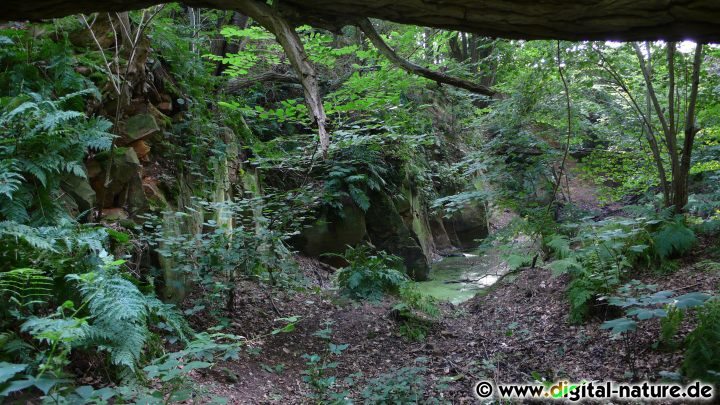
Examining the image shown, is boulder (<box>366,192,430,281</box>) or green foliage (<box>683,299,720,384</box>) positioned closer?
green foliage (<box>683,299,720,384</box>)

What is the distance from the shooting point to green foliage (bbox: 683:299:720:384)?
2.81 m

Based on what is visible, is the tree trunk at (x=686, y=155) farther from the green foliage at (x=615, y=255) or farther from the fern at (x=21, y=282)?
the fern at (x=21, y=282)

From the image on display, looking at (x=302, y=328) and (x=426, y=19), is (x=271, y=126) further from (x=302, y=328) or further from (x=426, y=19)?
(x=426, y=19)

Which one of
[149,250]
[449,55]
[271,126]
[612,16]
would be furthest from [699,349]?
[449,55]

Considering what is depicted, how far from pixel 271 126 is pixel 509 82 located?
492 centimetres

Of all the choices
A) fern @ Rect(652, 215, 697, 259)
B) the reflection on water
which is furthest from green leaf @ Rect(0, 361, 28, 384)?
the reflection on water

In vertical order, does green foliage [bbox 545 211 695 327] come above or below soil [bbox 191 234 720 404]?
above

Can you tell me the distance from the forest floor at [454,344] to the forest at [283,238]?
30mm

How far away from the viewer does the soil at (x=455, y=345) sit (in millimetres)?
3568

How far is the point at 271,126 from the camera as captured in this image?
9648 mm

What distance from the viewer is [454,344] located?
496 cm

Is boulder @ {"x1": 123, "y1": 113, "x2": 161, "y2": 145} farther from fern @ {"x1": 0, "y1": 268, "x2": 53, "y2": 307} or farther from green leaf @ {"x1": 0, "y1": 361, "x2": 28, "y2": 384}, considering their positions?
green leaf @ {"x1": 0, "y1": 361, "x2": 28, "y2": 384}

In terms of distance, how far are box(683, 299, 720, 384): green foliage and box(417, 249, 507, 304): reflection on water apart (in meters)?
4.90

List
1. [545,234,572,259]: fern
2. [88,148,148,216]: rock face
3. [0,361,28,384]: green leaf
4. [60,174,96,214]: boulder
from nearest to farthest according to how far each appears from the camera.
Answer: [0,361,28,384]: green leaf < [60,174,96,214]: boulder < [88,148,148,216]: rock face < [545,234,572,259]: fern
